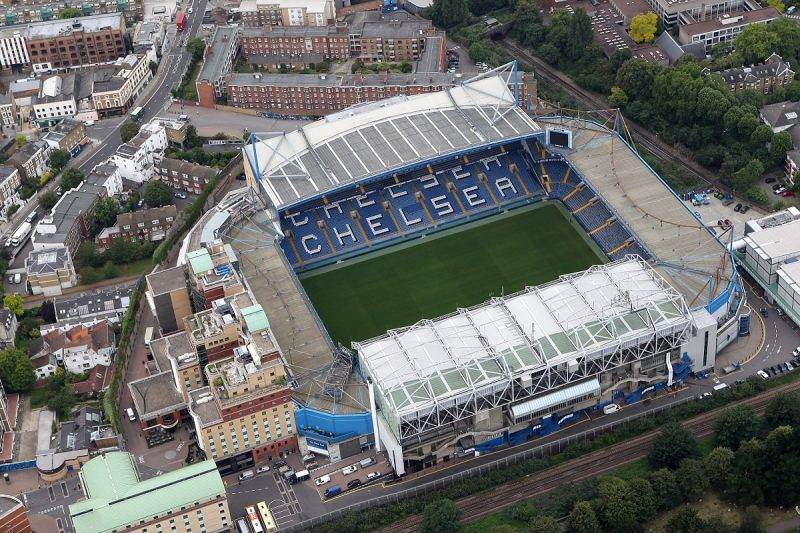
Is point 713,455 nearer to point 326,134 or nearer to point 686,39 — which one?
point 326,134

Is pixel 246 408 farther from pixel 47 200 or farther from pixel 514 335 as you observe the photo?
pixel 47 200

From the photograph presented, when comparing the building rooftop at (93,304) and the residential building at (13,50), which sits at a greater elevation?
the residential building at (13,50)

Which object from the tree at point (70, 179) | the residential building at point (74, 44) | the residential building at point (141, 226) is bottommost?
the residential building at point (141, 226)

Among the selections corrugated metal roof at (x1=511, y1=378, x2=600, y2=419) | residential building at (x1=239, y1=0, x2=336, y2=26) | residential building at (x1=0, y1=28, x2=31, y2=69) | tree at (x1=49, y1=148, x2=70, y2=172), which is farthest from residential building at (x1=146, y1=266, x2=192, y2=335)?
residential building at (x1=0, y1=28, x2=31, y2=69)

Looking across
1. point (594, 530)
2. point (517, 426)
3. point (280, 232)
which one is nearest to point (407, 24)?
point (280, 232)

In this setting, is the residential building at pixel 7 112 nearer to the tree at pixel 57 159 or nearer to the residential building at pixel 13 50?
the tree at pixel 57 159

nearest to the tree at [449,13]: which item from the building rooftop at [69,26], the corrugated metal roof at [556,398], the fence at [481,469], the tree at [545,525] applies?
the building rooftop at [69,26]

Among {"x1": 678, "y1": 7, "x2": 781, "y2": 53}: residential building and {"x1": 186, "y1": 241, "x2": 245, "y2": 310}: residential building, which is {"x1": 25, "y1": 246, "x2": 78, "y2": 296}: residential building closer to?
{"x1": 186, "y1": 241, "x2": 245, "y2": 310}: residential building
